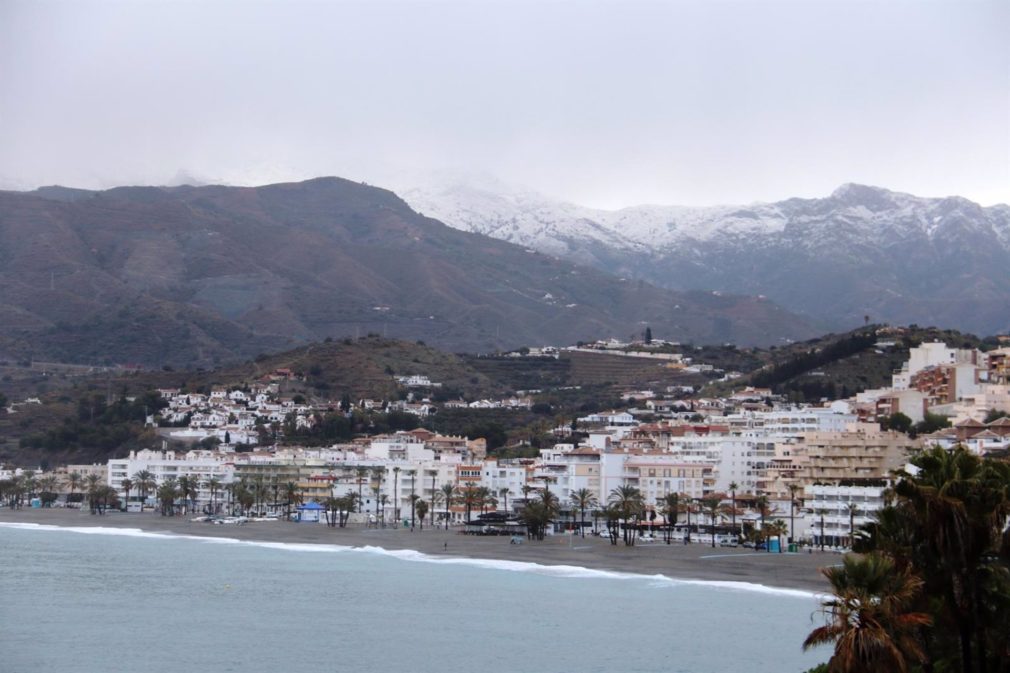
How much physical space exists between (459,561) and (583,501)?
830 inches

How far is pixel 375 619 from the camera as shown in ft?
161

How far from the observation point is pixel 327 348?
7082 inches

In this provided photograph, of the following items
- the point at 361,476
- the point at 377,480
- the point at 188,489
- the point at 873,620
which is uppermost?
the point at 361,476

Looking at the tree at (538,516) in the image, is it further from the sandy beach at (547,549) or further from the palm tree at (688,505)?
the palm tree at (688,505)

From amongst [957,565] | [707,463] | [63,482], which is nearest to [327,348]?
[63,482]

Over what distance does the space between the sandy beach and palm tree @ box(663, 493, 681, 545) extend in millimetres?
3436

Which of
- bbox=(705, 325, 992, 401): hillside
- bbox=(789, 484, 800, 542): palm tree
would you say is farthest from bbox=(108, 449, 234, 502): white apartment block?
bbox=(789, 484, 800, 542): palm tree

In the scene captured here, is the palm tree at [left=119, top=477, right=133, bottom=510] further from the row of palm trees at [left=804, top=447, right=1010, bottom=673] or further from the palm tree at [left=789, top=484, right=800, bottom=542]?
the row of palm trees at [left=804, top=447, right=1010, bottom=673]

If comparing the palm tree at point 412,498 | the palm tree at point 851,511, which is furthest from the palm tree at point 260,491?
the palm tree at point 851,511

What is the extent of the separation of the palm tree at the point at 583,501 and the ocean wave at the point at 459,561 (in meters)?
15.9

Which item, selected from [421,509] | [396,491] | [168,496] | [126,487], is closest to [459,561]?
[421,509]

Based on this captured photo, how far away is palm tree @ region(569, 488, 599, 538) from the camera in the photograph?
304 ft

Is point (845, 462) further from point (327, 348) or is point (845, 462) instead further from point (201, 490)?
point (327, 348)

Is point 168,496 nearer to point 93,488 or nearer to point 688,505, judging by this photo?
→ point 93,488
